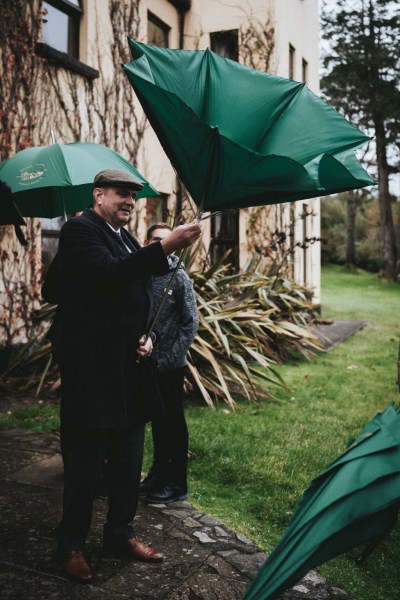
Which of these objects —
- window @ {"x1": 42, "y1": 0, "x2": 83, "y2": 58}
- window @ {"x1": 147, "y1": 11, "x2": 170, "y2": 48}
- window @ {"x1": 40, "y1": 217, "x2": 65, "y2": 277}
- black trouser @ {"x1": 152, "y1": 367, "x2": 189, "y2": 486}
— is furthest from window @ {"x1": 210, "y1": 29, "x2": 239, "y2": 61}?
black trouser @ {"x1": 152, "y1": 367, "x2": 189, "y2": 486}

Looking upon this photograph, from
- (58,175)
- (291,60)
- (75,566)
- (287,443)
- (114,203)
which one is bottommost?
(287,443)

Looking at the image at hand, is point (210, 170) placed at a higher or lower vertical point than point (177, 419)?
higher

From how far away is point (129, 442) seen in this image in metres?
3.02

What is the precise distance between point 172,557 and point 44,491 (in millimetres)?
1229

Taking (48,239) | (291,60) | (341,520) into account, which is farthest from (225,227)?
(341,520)

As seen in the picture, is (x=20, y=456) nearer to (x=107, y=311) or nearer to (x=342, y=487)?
(x=107, y=311)

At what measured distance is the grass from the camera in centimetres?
337

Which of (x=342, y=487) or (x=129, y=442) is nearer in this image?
(x=342, y=487)

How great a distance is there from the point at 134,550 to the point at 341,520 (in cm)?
168

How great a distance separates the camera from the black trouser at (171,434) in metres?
3.96

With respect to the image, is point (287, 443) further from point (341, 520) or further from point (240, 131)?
point (341, 520)

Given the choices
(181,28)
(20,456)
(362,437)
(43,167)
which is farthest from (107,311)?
(181,28)

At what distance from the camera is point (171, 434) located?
396 centimetres

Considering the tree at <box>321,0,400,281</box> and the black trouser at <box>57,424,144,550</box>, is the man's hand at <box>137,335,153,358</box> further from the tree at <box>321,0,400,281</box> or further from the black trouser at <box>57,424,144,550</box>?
the tree at <box>321,0,400,281</box>
